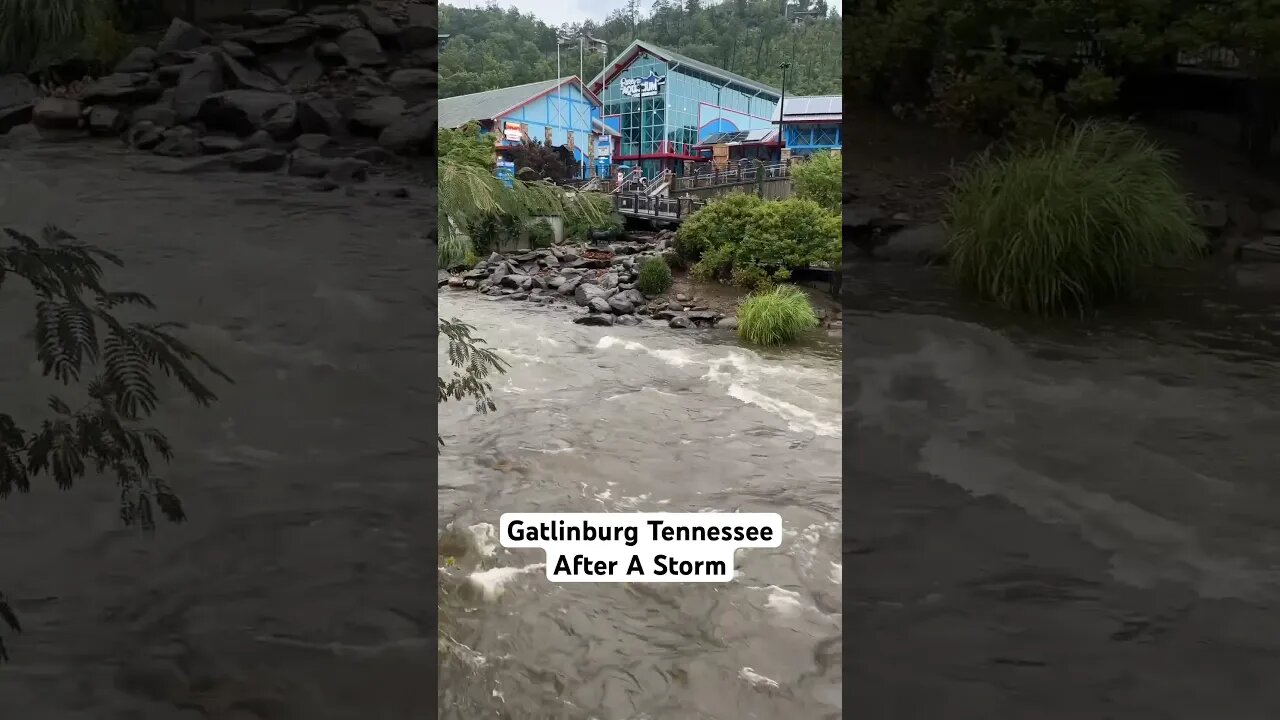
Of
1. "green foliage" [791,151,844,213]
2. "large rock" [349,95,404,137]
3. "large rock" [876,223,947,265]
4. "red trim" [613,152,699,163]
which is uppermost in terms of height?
"large rock" [349,95,404,137]

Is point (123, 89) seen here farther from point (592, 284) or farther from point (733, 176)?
point (733, 176)

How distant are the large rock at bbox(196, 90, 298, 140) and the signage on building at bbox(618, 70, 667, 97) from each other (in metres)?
0.84

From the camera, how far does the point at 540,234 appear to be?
222cm

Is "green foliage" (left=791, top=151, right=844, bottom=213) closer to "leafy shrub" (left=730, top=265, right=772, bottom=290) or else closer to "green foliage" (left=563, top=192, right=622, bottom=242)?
"leafy shrub" (left=730, top=265, right=772, bottom=290)

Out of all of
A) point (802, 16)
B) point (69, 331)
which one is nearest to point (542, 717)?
point (69, 331)

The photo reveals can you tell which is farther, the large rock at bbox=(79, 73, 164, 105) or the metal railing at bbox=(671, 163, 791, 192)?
the metal railing at bbox=(671, 163, 791, 192)

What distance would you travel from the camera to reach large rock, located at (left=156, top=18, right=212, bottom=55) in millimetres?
2041

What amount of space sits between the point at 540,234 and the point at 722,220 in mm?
483

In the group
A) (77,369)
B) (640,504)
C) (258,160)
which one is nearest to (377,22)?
(258,160)

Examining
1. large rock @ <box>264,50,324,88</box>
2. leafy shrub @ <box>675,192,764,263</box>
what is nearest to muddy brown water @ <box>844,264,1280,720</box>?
leafy shrub @ <box>675,192,764,263</box>

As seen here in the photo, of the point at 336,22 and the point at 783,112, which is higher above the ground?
the point at 336,22

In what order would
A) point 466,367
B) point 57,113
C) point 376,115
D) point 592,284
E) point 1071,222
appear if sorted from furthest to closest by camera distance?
point 592,284 → point 466,367 → point 376,115 → point 57,113 → point 1071,222

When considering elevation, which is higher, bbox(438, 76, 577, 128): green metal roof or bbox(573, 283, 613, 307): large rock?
bbox(438, 76, 577, 128): green metal roof

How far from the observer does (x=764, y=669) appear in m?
1.92
